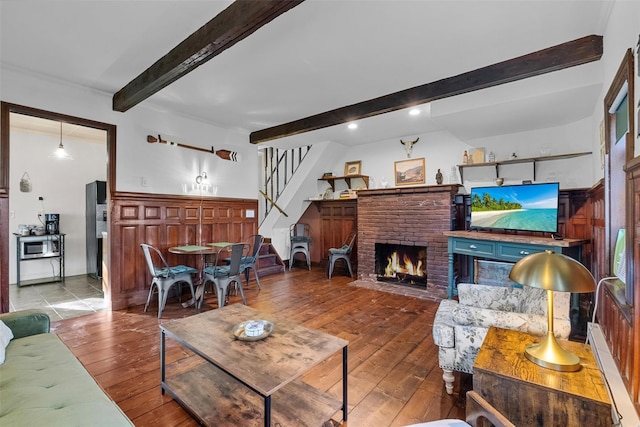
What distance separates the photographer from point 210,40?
7.14 feet

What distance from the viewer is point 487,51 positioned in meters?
2.58

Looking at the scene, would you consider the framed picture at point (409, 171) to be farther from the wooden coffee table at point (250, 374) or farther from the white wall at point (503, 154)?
the wooden coffee table at point (250, 374)

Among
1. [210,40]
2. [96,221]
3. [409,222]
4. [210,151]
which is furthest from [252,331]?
[96,221]

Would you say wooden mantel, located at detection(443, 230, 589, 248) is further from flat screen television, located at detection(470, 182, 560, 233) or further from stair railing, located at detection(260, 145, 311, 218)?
stair railing, located at detection(260, 145, 311, 218)

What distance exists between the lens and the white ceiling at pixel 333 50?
2080mm

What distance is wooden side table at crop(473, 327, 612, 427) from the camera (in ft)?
3.87

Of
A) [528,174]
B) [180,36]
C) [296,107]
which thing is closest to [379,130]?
[296,107]

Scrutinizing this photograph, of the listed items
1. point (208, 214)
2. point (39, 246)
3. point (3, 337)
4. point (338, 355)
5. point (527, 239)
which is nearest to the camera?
point (3, 337)

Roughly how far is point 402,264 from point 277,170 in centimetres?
356

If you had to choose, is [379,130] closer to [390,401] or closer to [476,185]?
[476,185]

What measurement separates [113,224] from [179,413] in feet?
9.09

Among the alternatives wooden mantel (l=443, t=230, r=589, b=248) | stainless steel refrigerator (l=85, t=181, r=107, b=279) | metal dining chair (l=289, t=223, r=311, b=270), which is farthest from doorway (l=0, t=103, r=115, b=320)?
wooden mantel (l=443, t=230, r=589, b=248)

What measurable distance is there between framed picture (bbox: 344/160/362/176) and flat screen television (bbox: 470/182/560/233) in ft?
7.46

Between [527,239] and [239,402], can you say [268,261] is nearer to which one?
[239,402]
